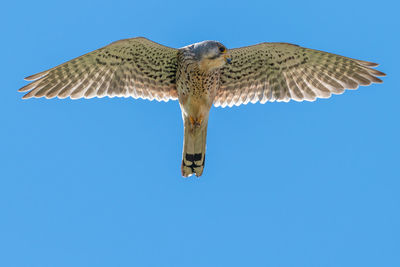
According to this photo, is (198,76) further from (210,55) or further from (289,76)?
(289,76)

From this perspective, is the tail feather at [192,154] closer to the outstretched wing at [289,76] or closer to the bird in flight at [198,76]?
the bird in flight at [198,76]

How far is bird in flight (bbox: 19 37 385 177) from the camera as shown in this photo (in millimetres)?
8773

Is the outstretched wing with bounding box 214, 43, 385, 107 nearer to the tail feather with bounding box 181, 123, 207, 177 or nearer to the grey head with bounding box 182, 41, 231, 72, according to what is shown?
the grey head with bounding box 182, 41, 231, 72

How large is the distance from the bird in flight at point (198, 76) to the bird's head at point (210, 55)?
1 cm

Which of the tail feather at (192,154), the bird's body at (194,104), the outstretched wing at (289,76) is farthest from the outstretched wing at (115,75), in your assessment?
the outstretched wing at (289,76)

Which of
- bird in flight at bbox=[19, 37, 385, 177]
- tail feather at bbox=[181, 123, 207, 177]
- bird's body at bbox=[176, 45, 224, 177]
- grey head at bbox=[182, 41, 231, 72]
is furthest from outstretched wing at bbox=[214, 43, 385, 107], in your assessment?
tail feather at bbox=[181, 123, 207, 177]

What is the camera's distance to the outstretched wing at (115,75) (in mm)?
8914

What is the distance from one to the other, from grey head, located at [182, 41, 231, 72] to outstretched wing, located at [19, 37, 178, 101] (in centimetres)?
52

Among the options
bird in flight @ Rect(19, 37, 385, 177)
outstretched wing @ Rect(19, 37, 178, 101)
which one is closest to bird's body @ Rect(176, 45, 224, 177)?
bird in flight @ Rect(19, 37, 385, 177)

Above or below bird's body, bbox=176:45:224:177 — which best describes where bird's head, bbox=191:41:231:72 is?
above

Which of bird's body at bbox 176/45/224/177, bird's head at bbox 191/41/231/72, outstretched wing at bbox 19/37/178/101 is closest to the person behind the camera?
bird's head at bbox 191/41/231/72

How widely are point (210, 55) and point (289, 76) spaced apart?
5.48 feet

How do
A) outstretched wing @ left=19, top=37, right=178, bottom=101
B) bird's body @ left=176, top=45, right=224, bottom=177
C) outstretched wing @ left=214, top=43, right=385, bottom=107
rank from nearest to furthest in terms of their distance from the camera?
bird's body @ left=176, top=45, right=224, bottom=177, outstretched wing @ left=19, top=37, right=178, bottom=101, outstretched wing @ left=214, top=43, right=385, bottom=107

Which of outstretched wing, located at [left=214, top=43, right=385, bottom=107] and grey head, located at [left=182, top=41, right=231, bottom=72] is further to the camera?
outstretched wing, located at [left=214, top=43, right=385, bottom=107]
